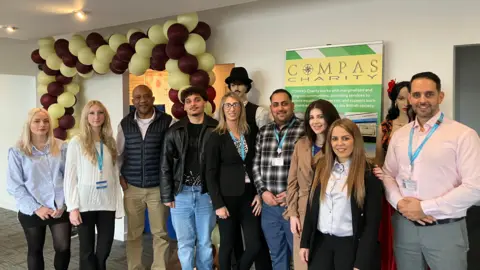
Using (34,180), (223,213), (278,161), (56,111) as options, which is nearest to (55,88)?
(56,111)

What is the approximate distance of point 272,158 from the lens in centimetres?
286

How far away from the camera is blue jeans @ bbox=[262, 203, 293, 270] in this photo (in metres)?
2.85

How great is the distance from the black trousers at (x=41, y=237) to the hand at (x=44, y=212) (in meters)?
0.04

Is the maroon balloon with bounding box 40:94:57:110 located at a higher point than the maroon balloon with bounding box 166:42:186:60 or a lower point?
lower

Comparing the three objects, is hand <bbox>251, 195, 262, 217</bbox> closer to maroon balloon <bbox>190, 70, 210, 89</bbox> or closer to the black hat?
the black hat

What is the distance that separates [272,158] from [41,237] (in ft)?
6.03

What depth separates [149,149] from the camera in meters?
3.27

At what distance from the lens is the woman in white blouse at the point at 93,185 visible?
2926 mm

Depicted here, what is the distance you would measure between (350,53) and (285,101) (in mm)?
912

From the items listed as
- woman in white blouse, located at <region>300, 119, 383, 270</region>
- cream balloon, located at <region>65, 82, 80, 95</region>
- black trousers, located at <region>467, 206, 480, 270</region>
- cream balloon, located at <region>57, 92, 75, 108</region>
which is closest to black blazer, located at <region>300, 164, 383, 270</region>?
woman in white blouse, located at <region>300, 119, 383, 270</region>

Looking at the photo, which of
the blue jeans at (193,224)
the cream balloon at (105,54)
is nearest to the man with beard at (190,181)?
the blue jeans at (193,224)

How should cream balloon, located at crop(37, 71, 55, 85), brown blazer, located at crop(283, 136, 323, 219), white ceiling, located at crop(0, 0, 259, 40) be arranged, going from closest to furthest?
brown blazer, located at crop(283, 136, 323, 219) → white ceiling, located at crop(0, 0, 259, 40) → cream balloon, located at crop(37, 71, 55, 85)

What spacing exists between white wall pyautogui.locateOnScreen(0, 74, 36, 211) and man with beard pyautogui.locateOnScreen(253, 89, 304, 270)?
14.3 ft

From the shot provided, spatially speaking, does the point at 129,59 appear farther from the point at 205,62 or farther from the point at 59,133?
the point at 59,133
